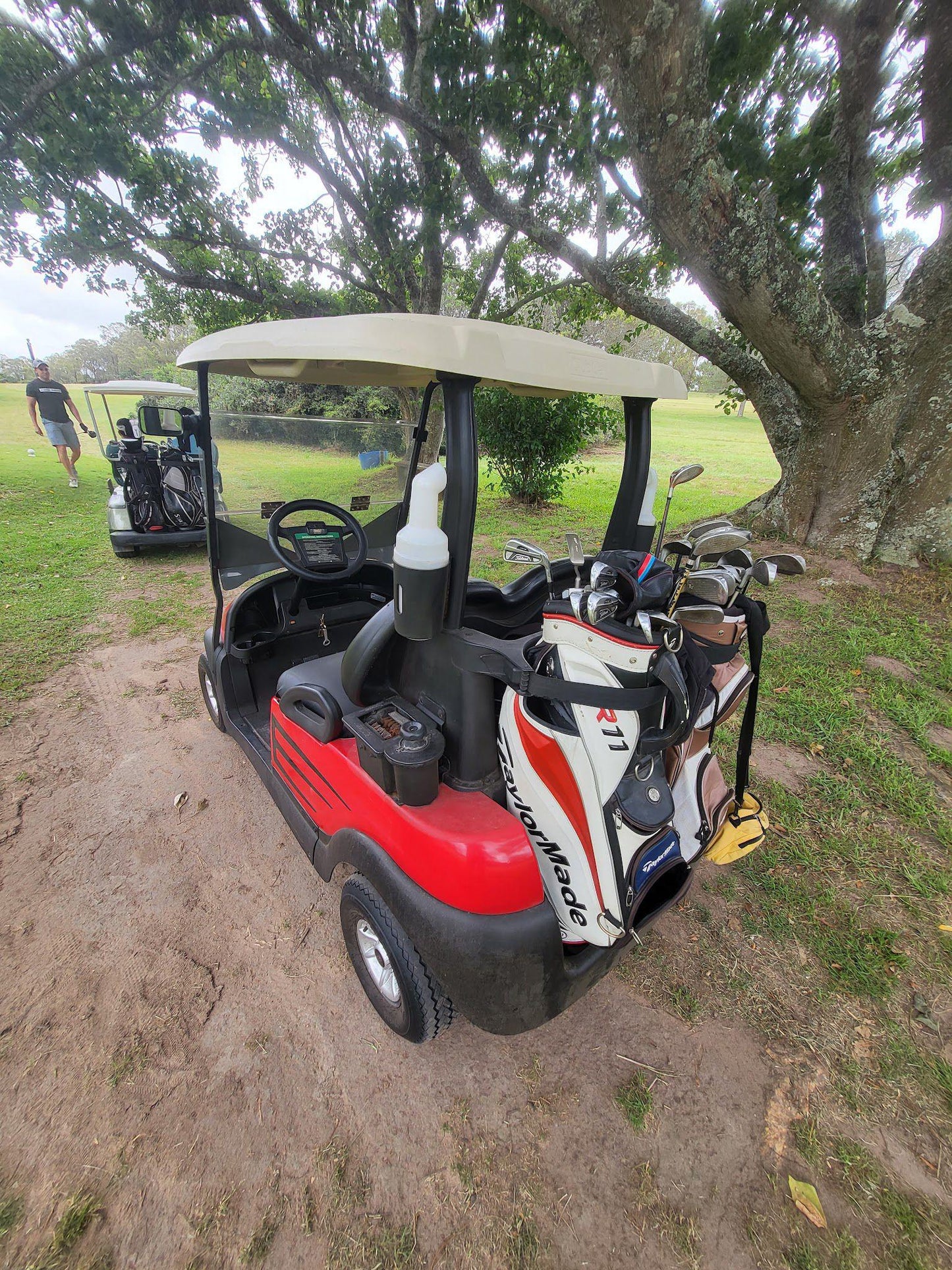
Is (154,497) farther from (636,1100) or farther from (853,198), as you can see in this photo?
(853,198)

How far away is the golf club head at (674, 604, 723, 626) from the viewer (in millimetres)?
1216

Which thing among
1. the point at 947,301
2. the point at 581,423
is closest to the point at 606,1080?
the point at 947,301

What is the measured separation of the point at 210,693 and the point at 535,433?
6.25 metres

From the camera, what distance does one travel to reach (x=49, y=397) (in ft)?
27.0

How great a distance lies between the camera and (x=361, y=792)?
162cm

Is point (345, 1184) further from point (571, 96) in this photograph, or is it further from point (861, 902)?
point (571, 96)

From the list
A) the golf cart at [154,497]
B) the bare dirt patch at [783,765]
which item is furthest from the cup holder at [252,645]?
the golf cart at [154,497]

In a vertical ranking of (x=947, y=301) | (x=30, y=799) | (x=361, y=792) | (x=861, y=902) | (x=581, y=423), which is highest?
(x=947, y=301)

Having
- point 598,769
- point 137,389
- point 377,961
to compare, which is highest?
point 137,389

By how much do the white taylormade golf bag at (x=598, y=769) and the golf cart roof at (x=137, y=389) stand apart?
783 cm

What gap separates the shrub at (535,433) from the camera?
7.50 meters

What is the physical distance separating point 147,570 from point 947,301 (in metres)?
7.86

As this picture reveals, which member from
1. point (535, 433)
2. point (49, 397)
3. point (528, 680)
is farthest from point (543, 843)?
point (49, 397)

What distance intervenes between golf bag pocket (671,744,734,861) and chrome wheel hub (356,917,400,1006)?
0.97 metres
